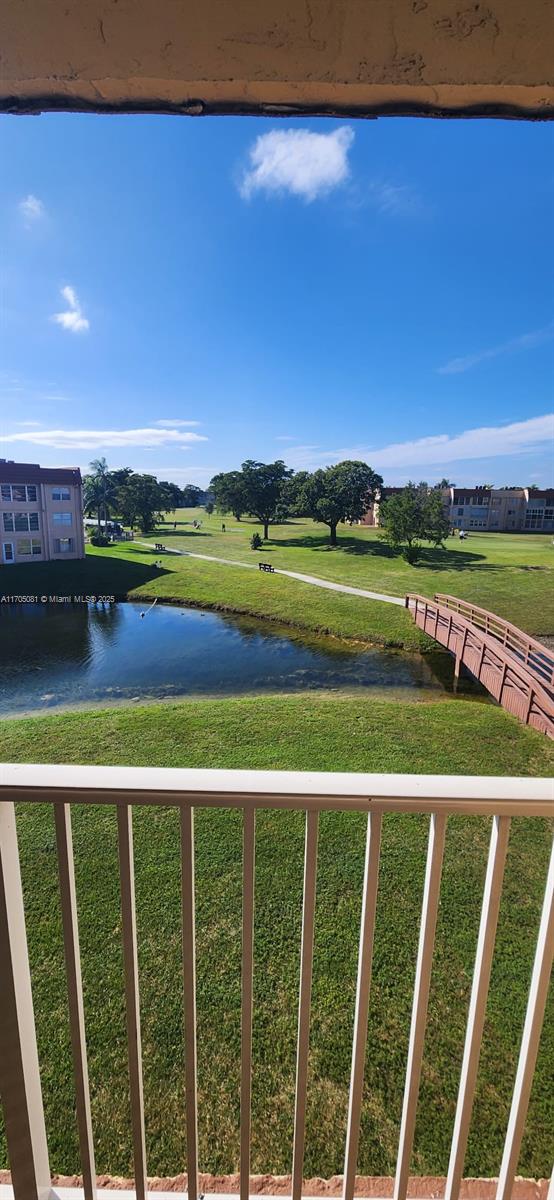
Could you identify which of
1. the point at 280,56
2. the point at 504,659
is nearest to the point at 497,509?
the point at 504,659

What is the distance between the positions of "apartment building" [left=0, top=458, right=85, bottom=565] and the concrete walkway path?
2.25 metres

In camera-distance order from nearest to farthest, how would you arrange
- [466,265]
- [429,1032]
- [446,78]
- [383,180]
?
[446,78]
[429,1032]
[383,180]
[466,265]

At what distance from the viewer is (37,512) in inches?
372

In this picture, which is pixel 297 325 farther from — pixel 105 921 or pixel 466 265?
pixel 105 921

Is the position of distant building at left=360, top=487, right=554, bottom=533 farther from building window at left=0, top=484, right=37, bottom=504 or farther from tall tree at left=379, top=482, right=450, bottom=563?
building window at left=0, top=484, right=37, bottom=504

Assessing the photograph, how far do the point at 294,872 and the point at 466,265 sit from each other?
8094 millimetres

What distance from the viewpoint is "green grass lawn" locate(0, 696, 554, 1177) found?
1.19 metres

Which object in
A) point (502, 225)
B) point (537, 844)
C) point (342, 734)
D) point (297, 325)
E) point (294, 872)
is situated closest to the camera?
point (294, 872)

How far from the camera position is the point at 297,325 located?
8.97 m

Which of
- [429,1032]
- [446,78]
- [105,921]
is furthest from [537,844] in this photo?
[446,78]

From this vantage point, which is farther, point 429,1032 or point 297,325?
point 297,325

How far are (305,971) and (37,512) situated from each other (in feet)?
34.7

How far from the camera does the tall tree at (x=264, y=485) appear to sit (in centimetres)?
1065

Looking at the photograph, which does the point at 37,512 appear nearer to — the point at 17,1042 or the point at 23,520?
the point at 23,520
